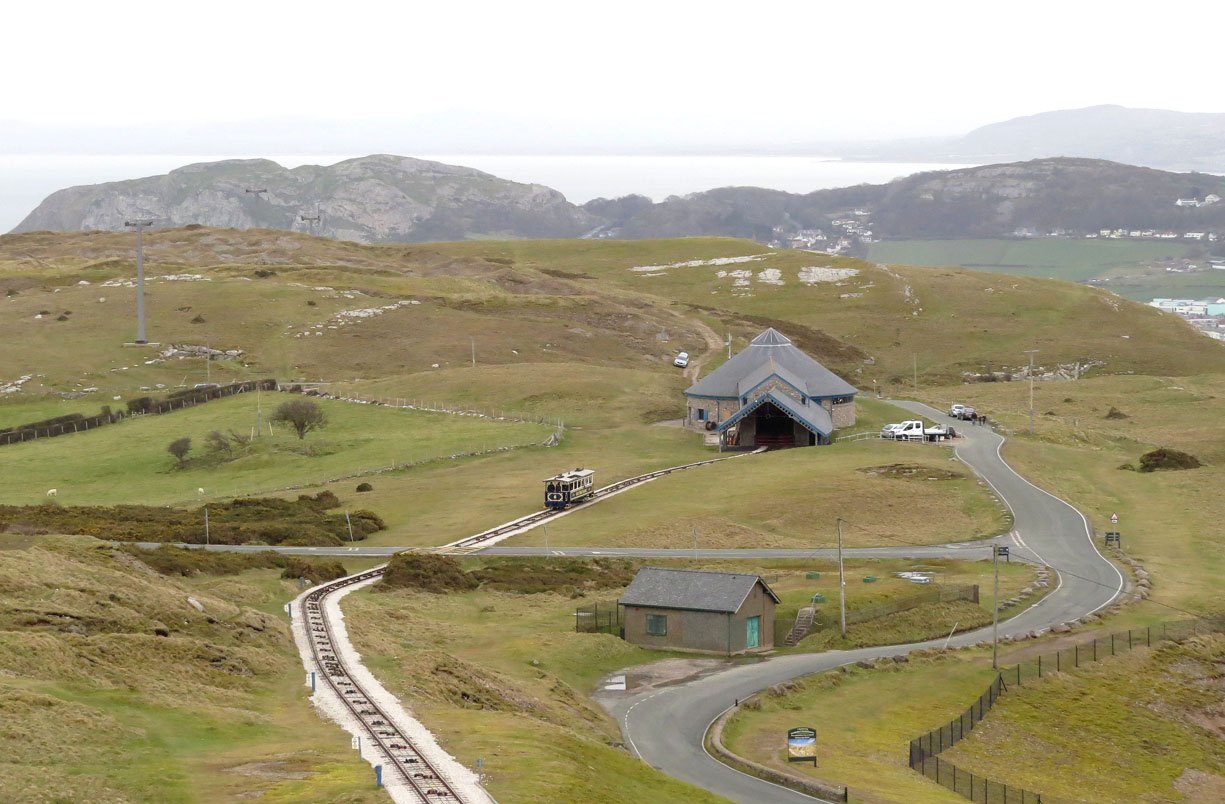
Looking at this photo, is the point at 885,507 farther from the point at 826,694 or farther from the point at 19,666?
the point at 19,666

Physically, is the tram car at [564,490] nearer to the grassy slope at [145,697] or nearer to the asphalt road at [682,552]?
the asphalt road at [682,552]

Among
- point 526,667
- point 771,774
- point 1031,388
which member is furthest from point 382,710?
point 1031,388

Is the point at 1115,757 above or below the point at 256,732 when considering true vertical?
below

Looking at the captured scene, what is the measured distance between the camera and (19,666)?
42.6m

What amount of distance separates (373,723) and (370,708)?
192cm

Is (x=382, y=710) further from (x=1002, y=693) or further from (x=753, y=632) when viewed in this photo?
(x=1002, y=693)

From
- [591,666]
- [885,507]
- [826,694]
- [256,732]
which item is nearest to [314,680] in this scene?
[256,732]

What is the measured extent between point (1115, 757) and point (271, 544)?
46172 mm

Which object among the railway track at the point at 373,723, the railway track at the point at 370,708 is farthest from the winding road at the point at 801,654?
the railway track at the point at 373,723

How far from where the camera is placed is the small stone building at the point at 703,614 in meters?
59.6

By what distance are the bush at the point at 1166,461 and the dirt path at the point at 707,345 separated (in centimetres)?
5016

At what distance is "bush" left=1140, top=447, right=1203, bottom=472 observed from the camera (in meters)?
101

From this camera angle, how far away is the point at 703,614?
59.9m

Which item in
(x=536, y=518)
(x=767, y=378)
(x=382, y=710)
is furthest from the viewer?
(x=767, y=378)
